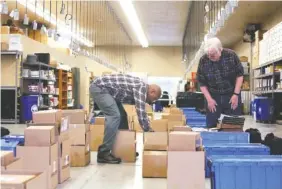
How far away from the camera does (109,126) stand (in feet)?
14.6

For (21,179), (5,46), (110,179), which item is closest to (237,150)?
(110,179)

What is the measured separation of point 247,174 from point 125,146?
6.62ft

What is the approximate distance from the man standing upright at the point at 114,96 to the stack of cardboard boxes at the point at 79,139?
0.22 meters

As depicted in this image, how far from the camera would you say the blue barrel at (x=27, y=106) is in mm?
10133

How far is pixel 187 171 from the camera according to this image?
2.89 m

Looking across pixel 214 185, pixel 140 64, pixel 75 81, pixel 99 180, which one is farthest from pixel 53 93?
pixel 140 64

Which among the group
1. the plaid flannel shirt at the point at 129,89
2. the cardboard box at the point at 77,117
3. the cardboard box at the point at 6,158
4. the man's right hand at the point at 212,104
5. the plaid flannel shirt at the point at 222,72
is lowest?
the cardboard box at the point at 6,158

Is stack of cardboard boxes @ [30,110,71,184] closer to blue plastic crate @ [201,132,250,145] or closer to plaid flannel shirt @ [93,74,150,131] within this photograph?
plaid flannel shirt @ [93,74,150,131]

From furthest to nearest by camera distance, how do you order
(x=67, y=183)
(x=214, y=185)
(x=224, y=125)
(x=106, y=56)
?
(x=106, y=56) → (x=224, y=125) → (x=67, y=183) → (x=214, y=185)

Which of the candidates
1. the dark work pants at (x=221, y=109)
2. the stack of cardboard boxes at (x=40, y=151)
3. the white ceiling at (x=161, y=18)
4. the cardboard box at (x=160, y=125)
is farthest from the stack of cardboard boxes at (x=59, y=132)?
the white ceiling at (x=161, y=18)

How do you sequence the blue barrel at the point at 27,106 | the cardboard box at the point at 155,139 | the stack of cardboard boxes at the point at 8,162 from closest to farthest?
the stack of cardboard boxes at the point at 8,162
the cardboard box at the point at 155,139
the blue barrel at the point at 27,106

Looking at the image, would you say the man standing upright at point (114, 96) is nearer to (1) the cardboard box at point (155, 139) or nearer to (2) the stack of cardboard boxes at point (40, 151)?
(1) the cardboard box at point (155, 139)

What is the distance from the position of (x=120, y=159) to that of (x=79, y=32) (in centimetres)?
1487

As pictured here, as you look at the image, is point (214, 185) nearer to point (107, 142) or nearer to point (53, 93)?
point (107, 142)
